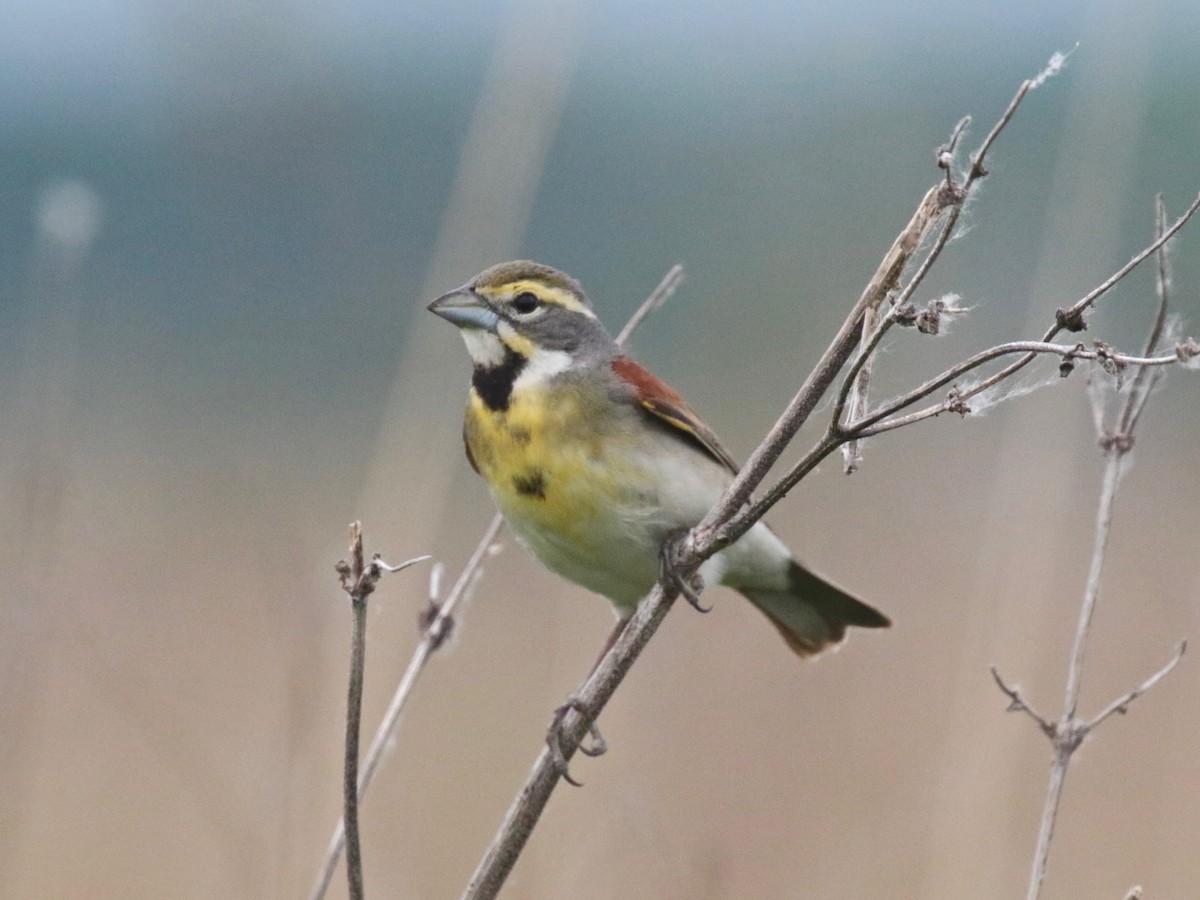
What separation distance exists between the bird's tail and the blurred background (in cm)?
39

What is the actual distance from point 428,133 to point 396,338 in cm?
183

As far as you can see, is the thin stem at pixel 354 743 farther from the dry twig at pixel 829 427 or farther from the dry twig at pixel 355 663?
the dry twig at pixel 829 427

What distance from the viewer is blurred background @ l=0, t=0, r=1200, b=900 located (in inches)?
145

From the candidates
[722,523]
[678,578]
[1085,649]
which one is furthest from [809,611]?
[722,523]

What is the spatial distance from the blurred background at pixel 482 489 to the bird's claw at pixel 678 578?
1.63 feet

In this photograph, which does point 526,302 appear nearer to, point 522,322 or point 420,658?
point 522,322

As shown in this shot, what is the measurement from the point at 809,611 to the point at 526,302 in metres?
1.15

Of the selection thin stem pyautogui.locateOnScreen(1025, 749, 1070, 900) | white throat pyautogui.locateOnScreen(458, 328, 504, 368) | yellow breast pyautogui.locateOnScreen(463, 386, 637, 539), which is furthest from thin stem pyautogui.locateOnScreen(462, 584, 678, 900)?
white throat pyautogui.locateOnScreen(458, 328, 504, 368)

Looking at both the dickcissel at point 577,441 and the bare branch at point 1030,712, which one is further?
the dickcissel at point 577,441

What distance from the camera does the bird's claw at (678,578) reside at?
2.17 metres

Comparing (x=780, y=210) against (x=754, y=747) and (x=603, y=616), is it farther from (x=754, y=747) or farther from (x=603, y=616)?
(x=603, y=616)

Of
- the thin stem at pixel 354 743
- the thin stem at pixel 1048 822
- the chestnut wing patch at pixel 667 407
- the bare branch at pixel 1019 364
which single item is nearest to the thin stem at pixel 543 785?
the thin stem at pixel 354 743

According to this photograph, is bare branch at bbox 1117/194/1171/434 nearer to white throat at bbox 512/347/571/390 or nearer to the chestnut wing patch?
the chestnut wing patch

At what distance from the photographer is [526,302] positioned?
11.1 feet
